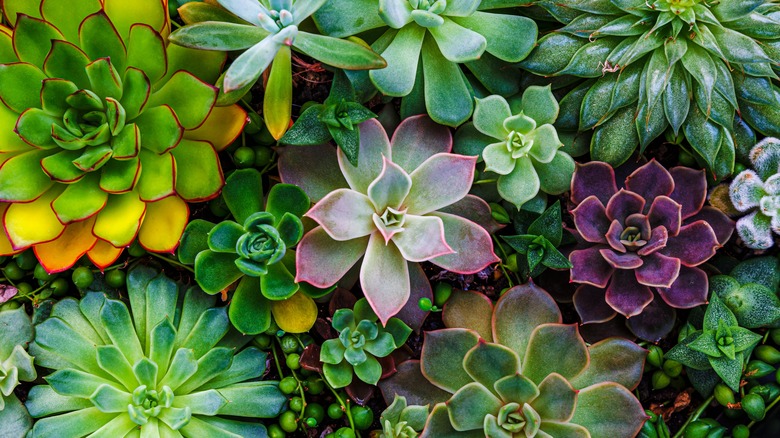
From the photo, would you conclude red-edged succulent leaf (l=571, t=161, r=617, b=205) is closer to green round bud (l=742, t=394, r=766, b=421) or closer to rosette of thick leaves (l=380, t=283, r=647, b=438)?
rosette of thick leaves (l=380, t=283, r=647, b=438)

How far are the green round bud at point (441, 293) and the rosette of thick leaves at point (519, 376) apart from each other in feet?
0.05

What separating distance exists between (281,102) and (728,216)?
1.08 metres

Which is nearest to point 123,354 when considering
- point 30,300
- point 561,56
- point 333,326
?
point 30,300


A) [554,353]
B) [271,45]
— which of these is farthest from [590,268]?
[271,45]

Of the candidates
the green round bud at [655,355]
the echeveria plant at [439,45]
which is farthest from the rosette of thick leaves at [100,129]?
the green round bud at [655,355]

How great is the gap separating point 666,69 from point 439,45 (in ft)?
1.67

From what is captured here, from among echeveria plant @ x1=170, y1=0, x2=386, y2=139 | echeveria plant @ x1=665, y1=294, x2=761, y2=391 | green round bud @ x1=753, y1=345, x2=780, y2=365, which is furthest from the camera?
green round bud @ x1=753, y1=345, x2=780, y2=365

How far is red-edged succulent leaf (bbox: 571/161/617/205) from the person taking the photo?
1538 millimetres

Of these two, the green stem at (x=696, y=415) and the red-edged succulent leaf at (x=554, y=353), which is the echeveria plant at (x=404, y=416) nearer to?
the red-edged succulent leaf at (x=554, y=353)

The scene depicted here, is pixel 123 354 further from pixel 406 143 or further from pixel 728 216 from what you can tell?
pixel 728 216

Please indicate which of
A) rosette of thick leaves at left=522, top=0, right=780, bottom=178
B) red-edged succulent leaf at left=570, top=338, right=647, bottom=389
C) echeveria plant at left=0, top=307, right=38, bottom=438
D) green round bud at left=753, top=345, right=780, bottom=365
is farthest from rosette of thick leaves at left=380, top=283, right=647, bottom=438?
echeveria plant at left=0, top=307, right=38, bottom=438

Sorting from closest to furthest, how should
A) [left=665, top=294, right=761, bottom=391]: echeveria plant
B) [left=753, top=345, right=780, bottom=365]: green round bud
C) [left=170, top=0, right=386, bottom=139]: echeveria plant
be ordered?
[left=170, top=0, right=386, bottom=139]: echeveria plant, [left=665, top=294, right=761, bottom=391]: echeveria plant, [left=753, top=345, right=780, bottom=365]: green round bud

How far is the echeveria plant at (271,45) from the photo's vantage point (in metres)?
1.33

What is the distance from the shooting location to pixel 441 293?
1592 millimetres
